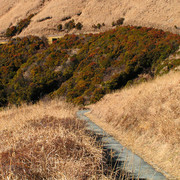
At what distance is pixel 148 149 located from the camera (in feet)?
21.4

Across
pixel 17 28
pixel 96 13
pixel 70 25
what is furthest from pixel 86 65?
pixel 17 28

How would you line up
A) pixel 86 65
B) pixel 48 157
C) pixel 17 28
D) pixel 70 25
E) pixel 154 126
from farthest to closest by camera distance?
pixel 17 28, pixel 70 25, pixel 86 65, pixel 154 126, pixel 48 157

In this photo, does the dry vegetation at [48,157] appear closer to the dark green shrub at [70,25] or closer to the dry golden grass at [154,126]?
the dry golden grass at [154,126]

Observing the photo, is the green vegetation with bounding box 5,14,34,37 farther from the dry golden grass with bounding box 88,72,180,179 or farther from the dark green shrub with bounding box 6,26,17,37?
the dry golden grass with bounding box 88,72,180,179

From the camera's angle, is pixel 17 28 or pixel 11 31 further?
pixel 17 28

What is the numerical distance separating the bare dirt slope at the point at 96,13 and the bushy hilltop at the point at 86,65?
19.3 ft

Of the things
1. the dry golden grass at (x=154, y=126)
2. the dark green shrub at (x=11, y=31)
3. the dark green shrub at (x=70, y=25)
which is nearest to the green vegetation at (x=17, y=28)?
the dark green shrub at (x=11, y=31)

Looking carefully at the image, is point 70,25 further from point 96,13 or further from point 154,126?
point 154,126

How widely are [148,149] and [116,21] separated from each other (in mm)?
35210

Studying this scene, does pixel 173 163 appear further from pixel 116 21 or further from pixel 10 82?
pixel 116 21

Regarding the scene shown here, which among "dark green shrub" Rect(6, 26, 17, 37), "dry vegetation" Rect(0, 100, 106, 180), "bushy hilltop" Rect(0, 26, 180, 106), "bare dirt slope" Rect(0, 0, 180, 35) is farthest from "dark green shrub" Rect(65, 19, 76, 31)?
"dry vegetation" Rect(0, 100, 106, 180)

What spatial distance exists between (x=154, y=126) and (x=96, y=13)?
A: 39917 millimetres

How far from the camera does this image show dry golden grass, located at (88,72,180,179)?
581 cm

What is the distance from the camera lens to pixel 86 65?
87.9ft
